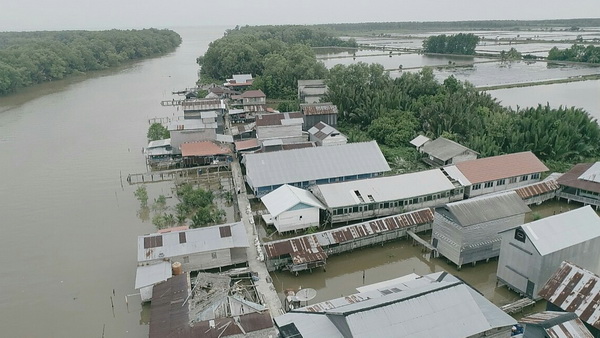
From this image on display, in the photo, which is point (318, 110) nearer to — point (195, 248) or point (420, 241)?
point (420, 241)

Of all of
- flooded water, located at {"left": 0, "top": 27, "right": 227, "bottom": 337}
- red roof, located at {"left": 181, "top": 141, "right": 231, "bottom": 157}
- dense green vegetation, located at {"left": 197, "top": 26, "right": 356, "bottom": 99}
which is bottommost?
flooded water, located at {"left": 0, "top": 27, "right": 227, "bottom": 337}

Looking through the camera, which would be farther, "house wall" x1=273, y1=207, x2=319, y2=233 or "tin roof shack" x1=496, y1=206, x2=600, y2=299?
"house wall" x1=273, y1=207, x2=319, y2=233

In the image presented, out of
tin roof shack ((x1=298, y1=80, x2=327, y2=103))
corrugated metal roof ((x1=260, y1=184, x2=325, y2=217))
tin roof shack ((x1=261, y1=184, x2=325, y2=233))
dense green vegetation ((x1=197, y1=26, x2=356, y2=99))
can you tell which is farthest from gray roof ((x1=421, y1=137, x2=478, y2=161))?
dense green vegetation ((x1=197, y1=26, x2=356, y2=99))

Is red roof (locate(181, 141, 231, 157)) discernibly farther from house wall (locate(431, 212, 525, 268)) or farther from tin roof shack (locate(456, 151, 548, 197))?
house wall (locate(431, 212, 525, 268))

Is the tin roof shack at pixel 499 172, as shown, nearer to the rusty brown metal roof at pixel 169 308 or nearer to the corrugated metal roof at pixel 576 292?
the corrugated metal roof at pixel 576 292

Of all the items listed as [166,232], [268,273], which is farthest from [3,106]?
[268,273]

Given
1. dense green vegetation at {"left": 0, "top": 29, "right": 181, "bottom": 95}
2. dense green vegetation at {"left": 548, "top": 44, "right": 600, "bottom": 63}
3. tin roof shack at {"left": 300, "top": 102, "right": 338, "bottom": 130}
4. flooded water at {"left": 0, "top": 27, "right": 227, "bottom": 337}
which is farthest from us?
dense green vegetation at {"left": 548, "top": 44, "right": 600, "bottom": 63}

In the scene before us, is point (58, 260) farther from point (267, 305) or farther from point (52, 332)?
point (267, 305)
